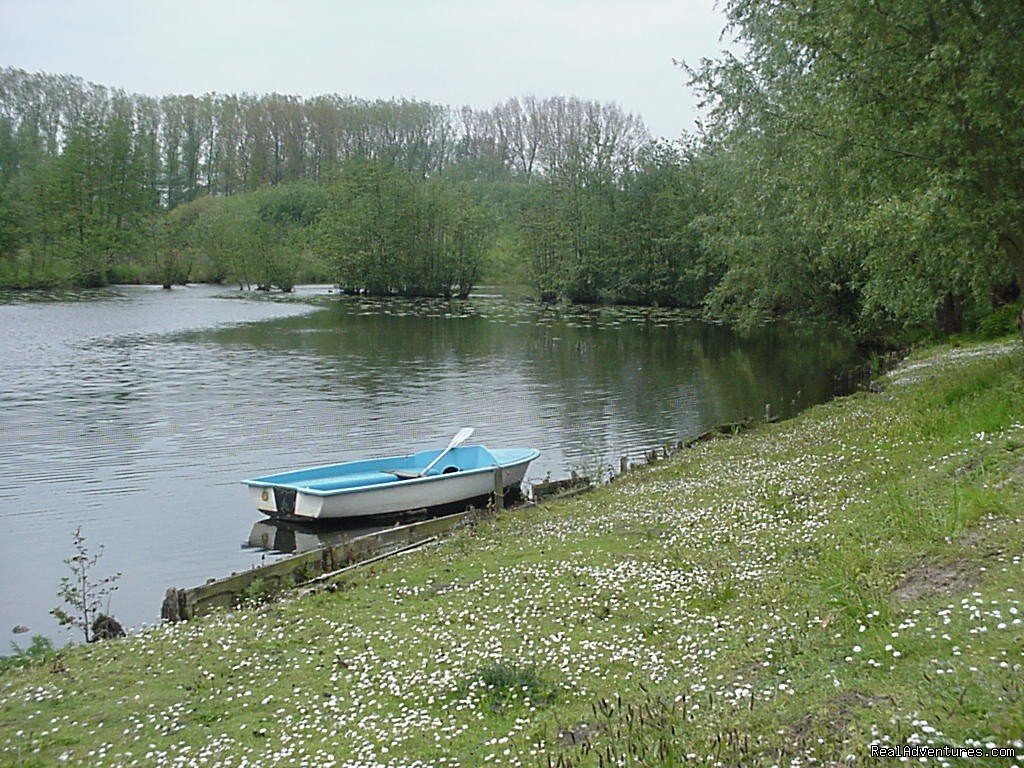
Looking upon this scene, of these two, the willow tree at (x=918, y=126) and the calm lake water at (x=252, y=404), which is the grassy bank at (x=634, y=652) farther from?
the calm lake water at (x=252, y=404)

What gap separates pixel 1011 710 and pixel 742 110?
35.8 m

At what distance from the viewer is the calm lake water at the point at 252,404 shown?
20.3m

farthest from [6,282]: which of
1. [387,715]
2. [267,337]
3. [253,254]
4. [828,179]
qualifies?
[387,715]

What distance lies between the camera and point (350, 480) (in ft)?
76.5

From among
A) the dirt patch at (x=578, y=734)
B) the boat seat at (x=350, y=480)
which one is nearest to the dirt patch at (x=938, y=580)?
the dirt patch at (x=578, y=734)

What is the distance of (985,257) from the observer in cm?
2181

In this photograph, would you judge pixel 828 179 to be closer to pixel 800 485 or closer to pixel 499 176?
pixel 800 485

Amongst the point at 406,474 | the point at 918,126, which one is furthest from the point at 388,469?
the point at 918,126

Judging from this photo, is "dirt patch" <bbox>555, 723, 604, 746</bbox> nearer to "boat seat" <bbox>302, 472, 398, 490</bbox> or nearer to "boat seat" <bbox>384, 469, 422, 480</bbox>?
"boat seat" <bbox>302, 472, 398, 490</bbox>

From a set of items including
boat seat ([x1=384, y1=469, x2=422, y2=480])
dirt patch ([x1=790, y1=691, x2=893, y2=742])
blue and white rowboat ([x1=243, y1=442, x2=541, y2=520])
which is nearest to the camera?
dirt patch ([x1=790, y1=691, x2=893, y2=742])

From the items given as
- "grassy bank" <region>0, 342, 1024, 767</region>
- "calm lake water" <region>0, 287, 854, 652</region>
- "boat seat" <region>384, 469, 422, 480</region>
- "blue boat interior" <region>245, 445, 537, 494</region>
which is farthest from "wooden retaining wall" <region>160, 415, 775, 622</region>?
"boat seat" <region>384, 469, 422, 480</region>

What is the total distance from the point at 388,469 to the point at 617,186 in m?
82.1

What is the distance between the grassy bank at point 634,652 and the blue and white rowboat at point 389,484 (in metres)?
5.84

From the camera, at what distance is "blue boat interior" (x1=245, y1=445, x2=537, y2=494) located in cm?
2283
